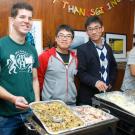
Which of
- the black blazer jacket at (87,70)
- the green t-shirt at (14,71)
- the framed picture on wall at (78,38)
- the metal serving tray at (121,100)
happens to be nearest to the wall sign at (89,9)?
the framed picture on wall at (78,38)

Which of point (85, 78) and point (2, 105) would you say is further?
point (85, 78)

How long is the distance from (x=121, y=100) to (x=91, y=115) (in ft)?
1.00

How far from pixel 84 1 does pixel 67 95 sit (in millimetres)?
1060

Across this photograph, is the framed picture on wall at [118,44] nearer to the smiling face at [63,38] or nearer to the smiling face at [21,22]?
the smiling face at [63,38]

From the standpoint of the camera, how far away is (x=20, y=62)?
1560mm

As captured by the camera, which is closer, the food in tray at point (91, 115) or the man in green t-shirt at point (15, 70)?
the food in tray at point (91, 115)

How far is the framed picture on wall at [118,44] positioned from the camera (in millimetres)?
2783

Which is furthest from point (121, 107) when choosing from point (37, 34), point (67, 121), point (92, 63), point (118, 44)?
point (118, 44)

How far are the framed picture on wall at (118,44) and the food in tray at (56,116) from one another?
4.73 ft

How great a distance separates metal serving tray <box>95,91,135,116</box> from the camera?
153cm

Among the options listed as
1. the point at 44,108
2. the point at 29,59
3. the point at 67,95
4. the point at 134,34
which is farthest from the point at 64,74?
the point at 134,34

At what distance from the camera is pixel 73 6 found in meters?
2.44

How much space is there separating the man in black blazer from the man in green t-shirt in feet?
1.99

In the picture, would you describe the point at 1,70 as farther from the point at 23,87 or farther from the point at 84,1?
the point at 84,1
